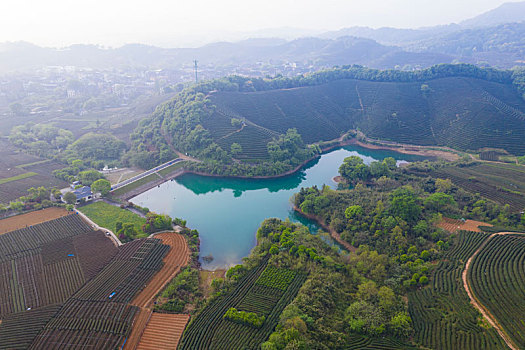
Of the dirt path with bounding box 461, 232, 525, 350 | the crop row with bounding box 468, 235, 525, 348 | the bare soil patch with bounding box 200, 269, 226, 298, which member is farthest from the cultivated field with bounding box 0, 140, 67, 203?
the crop row with bounding box 468, 235, 525, 348

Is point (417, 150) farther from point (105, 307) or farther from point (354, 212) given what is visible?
point (105, 307)

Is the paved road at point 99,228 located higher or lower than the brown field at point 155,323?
higher

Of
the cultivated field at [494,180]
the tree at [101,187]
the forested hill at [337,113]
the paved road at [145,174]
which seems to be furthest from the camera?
the forested hill at [337,113]

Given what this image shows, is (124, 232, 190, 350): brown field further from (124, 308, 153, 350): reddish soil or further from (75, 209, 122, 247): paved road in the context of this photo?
(75, 209, 122, 247): paved road

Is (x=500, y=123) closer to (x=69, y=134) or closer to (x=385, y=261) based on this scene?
(x=385, y=261)

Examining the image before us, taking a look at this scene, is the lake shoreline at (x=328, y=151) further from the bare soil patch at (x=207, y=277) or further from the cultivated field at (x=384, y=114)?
the bare soil patch at (x=207, y=277)

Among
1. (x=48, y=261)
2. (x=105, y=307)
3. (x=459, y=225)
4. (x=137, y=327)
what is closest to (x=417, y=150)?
(x=459, y=225)

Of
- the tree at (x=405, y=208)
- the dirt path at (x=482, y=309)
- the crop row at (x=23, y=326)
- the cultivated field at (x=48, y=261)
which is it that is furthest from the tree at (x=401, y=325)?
the cultivated field at (x=48, y=261)
